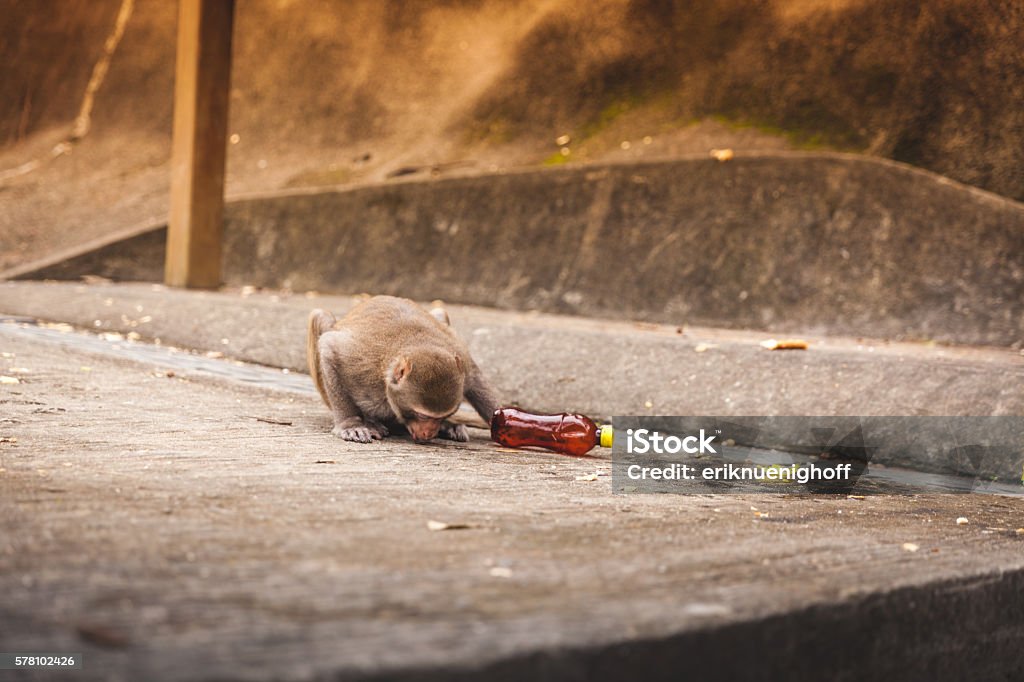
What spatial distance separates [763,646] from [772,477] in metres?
2.41

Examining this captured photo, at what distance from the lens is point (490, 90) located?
14234mm

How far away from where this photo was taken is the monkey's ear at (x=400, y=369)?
4719 millimetres

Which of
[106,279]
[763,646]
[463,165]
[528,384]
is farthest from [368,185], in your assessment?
[763,646]

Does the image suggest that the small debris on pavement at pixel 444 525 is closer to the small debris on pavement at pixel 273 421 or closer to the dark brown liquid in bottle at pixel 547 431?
the dark brown liquid in bottle at pixel 547 431

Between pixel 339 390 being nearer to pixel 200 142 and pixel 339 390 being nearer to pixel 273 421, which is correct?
pixel 273 421

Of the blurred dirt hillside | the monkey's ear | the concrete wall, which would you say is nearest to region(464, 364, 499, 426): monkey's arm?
the monkey's ear

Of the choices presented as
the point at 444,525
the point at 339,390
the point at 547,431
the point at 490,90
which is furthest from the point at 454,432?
the point at 490,90

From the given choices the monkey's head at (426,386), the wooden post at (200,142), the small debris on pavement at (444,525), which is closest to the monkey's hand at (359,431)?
the monkey's head at (426,386)

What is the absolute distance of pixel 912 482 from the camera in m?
4.77

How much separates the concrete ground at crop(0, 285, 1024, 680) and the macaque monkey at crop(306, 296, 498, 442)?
42 cm

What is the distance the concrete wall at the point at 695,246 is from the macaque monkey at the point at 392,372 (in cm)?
446

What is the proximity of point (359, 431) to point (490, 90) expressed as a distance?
1013cm

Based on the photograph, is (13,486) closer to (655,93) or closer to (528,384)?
(528,384)

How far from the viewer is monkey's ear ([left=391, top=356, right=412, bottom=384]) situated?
15.5ft
